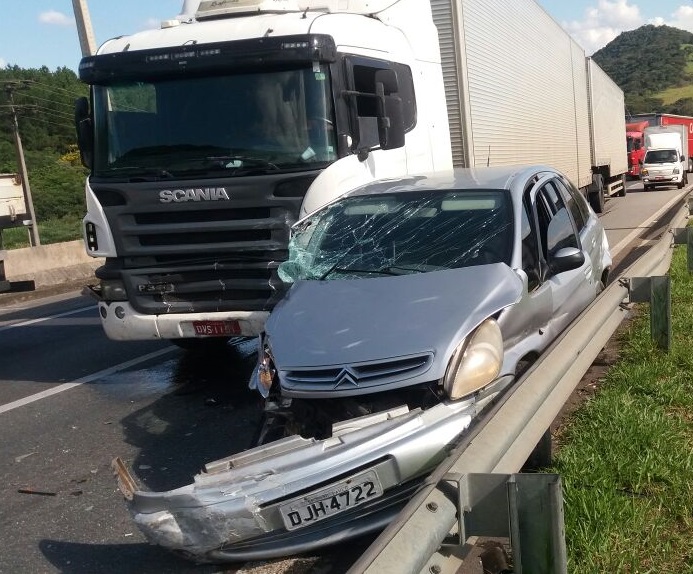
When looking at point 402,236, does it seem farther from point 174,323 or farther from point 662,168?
point 662,168

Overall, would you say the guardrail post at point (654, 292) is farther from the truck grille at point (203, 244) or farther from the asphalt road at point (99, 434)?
the asphalt road at point (99, 434)

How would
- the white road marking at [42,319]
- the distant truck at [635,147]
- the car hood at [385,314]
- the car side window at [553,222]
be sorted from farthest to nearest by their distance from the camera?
the distant truck at [635,147]
the white road marking at [42,319]
the car side window at [553,222]
the car hood at [385,314]

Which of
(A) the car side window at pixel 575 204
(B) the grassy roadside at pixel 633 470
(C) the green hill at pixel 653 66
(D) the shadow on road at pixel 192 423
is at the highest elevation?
(C) the green hill at pixel 653 66

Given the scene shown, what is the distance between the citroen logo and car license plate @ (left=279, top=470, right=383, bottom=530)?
615 mm

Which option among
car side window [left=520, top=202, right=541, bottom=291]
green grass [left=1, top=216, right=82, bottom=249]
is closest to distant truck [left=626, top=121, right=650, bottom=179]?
green grass [left=1, top=216, right=82, bottom=249]

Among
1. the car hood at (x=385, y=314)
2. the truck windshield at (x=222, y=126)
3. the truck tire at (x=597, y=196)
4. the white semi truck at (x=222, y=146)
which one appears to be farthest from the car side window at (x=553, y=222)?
the truck tire at (x=597, y=196)

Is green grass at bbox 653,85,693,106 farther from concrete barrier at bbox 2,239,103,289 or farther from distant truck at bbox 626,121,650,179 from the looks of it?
concrete barrier at bbox 2,239,103,289

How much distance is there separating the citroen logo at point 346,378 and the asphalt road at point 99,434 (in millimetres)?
831

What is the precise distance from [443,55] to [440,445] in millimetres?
7503

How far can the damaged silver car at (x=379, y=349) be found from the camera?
3986 mm

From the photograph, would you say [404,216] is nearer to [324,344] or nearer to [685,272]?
[324,344]

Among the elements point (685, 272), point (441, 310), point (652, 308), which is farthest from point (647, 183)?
point (441, 310)

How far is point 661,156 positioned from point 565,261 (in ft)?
112

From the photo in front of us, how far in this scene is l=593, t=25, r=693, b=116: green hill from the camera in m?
121
